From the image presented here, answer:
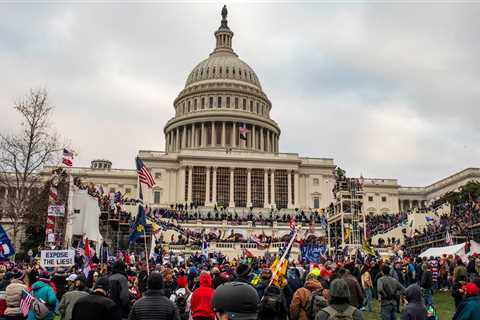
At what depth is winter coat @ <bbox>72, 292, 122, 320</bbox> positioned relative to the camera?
279 inches

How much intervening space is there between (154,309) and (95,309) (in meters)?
0.86

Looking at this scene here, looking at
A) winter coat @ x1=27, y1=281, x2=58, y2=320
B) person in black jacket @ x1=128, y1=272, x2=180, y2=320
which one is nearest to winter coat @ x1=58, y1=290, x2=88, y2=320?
winter coat @ x1=27, y1=281, x2=58, y2=320

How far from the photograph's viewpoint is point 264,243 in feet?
170

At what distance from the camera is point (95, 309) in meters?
7.12

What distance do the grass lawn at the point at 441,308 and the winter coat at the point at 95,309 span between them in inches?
425

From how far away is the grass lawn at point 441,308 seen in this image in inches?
634

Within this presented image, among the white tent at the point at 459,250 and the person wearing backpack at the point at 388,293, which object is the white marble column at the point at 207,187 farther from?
the person wearing backpack at the point at 388,293

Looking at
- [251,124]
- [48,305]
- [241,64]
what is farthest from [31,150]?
[241,64]

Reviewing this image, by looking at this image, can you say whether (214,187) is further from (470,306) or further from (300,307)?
(470,306)

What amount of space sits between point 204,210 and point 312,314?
67066 millimetres

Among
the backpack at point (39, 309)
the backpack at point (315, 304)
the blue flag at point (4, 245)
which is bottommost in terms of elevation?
the backpack at point (39, 309)

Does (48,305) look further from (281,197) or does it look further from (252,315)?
(281,197)

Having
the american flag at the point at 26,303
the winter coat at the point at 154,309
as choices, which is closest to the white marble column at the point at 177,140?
the american flag at the point at 26,303

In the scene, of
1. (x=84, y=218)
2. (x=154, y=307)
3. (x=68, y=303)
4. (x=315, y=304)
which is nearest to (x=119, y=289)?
(x=68, y=303)
